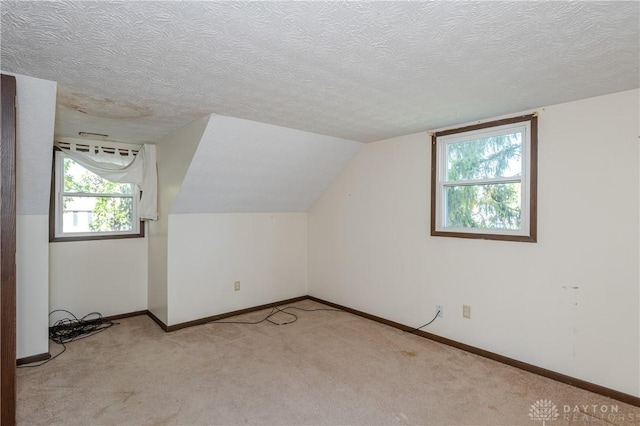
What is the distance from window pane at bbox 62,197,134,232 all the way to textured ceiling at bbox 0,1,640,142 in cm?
135

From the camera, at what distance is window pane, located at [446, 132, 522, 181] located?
279cm

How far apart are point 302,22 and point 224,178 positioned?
7.61 ft

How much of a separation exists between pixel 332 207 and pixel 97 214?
2.81 m

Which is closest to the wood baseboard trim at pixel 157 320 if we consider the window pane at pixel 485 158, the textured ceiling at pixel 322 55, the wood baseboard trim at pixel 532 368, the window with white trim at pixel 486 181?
the textured ceiling at pixel 322 55

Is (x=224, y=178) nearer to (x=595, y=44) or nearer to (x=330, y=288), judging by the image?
(x=330, y=288)

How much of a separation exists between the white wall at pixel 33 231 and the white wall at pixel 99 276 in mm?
843

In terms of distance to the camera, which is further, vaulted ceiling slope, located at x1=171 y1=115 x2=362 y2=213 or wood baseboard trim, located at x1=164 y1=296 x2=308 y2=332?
wood baseboard trim, located at x1=164 y1=296 x2=308 y2=332

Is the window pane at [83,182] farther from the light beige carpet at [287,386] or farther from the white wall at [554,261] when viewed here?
the white wall at [554,261]

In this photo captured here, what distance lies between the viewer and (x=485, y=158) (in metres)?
2.99

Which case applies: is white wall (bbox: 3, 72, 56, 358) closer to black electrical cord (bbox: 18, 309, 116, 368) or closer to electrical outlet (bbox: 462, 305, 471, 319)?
black electrical cord (bbox: 18, 309, 116, 368)

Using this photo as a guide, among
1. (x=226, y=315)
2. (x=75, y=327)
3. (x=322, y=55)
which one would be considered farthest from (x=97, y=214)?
(x=322, y=55)

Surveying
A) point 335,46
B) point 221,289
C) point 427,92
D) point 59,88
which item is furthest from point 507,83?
point 221,289

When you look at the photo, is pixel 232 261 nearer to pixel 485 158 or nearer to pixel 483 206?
pixel 483 206

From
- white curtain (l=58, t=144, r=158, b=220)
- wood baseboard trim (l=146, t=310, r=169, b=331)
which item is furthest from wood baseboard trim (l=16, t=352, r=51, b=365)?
white curtain (l=58, t=144, r=158, b=220)
